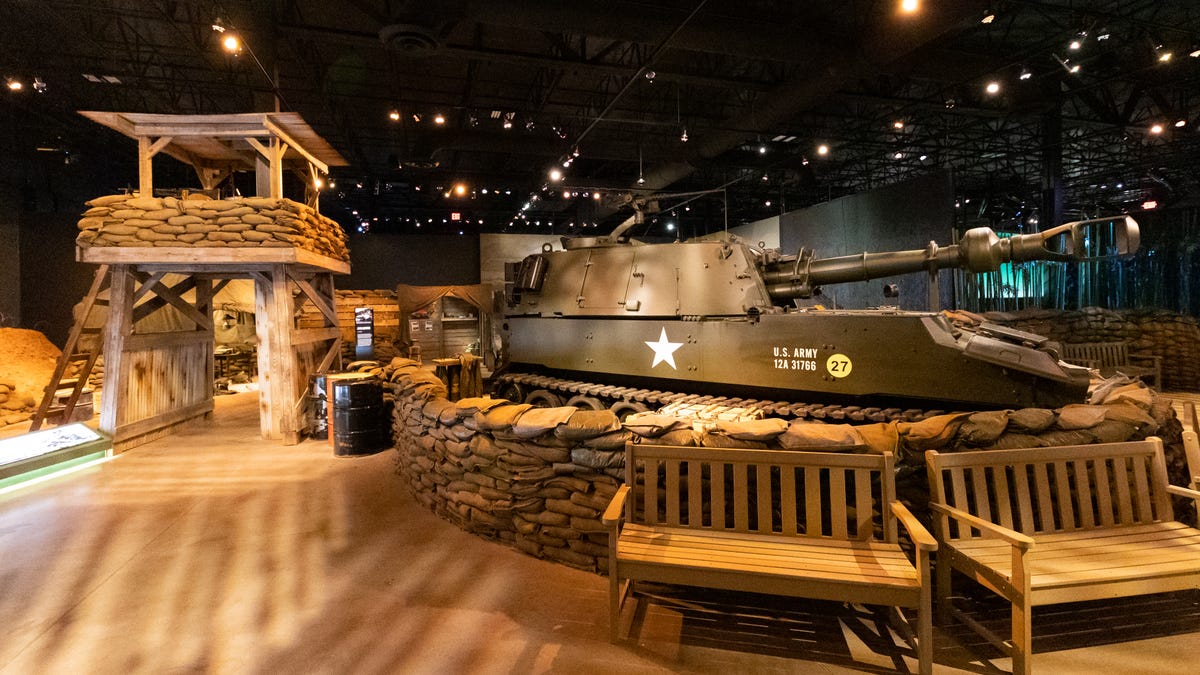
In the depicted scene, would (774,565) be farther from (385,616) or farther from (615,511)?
(385,616)

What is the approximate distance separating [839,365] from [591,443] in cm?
299

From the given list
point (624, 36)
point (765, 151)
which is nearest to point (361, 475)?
point (624, 36)

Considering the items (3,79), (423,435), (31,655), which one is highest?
(3,79)

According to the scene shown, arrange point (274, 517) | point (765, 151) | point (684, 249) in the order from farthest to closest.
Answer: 1. point (765, 151)
2. point (684, 249)
3. point (274, 517)

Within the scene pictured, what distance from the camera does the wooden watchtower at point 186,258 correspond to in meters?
7.52

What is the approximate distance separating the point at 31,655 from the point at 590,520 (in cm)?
325

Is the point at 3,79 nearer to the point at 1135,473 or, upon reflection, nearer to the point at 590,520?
the point at 590,520

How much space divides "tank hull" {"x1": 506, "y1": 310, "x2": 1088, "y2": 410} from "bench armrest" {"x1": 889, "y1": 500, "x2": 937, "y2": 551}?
A: 8.05 feet

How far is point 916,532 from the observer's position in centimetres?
258

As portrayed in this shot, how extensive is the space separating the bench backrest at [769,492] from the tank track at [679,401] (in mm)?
1711

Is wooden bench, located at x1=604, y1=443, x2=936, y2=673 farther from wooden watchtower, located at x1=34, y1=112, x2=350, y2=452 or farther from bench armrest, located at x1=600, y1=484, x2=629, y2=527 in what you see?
wooden watchtower, located at x1=34, y1=112, x2=350, y2=452

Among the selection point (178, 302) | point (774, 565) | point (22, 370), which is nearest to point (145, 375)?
point (178, 302)

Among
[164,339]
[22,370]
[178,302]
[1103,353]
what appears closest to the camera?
[164,339]

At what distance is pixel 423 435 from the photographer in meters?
5.36
